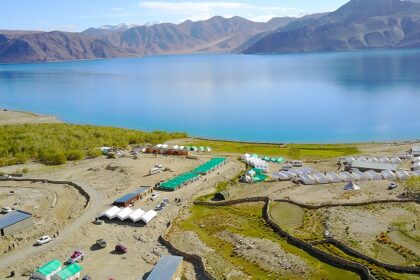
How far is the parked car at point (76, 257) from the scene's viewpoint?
34744 millimetres

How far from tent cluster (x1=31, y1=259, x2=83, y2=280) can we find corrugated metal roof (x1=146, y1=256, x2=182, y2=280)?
5.51 metres

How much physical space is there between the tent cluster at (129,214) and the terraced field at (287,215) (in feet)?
38.6

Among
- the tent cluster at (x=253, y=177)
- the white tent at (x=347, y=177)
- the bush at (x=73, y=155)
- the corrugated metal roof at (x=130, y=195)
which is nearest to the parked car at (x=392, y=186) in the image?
the white tent at (x=347, y=177)

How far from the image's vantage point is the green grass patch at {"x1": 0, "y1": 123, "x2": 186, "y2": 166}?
228ft

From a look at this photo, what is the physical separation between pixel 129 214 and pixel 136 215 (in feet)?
2.31

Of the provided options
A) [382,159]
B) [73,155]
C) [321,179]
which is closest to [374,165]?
[382,159]

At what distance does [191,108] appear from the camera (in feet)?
443

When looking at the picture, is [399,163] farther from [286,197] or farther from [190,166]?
[190,166]

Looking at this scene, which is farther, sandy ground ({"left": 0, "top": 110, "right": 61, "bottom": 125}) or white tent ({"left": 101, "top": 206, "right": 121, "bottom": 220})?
sandy ground ({"left": 0, "top": 110, "right": 61, "bottom": 125})

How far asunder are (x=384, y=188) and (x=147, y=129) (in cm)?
6861

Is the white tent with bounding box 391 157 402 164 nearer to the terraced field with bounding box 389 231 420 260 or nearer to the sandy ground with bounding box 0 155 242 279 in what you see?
the sandy ground with bounding box 0 155 242 279

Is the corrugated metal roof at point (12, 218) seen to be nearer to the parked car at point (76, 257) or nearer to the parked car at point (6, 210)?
the parked car at point (6, 210)

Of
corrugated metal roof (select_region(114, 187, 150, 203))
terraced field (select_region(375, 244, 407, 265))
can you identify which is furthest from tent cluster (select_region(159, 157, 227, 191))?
terraced field (select_region(375, 244, 407, 265))

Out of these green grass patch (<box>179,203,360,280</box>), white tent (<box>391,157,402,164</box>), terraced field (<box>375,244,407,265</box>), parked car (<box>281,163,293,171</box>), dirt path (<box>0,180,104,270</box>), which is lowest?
parked car (<box>281,163,293,171</box>)
